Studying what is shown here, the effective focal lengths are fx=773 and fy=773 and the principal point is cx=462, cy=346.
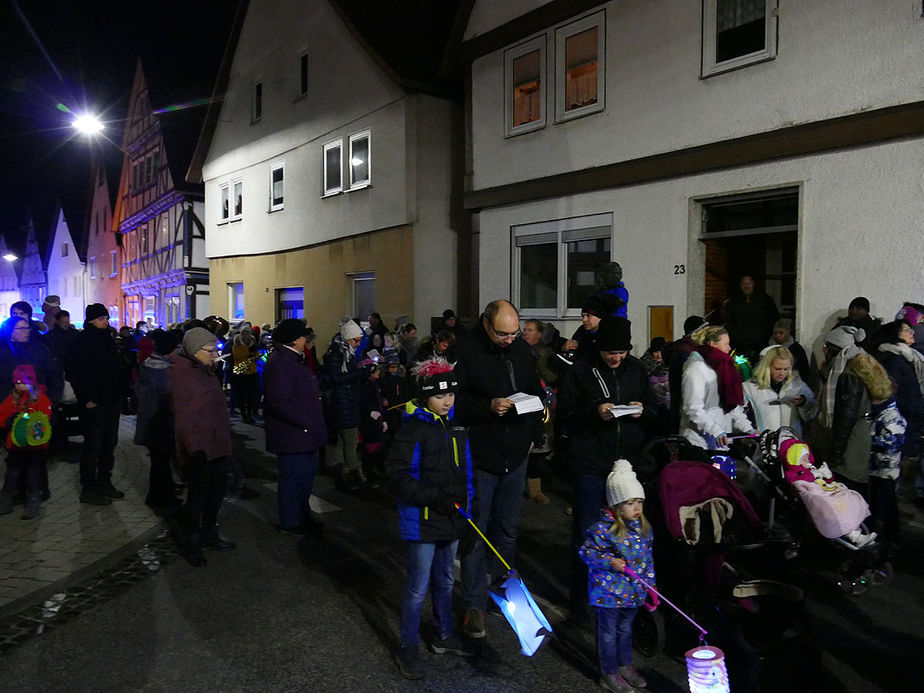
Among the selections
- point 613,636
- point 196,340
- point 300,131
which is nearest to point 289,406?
point 196,340

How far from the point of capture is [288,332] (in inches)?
289

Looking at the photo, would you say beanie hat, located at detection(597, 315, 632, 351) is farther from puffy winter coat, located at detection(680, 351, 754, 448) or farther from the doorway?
the doorway

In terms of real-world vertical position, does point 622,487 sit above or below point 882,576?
above

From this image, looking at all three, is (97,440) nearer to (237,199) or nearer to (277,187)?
(277,187)

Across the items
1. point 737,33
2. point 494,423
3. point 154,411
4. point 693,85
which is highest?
point 737,33

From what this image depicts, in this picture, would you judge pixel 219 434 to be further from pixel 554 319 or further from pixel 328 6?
pixel 328 6

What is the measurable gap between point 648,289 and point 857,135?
3.80m

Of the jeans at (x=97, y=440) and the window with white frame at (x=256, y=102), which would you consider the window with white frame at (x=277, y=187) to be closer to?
the window with white frame at (x=256, y=102)

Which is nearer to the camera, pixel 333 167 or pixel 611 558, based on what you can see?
pixel 611 558

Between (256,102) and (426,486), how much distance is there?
2414 cm

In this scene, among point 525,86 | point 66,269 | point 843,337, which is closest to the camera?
point 843,337

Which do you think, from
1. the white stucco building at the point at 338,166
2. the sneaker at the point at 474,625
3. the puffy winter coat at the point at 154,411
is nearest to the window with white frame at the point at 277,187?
the white stucco building at the point at 338,166

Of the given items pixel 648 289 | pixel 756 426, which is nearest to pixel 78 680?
pixel 756 426

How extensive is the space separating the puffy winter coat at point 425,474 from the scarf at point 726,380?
272 cm
